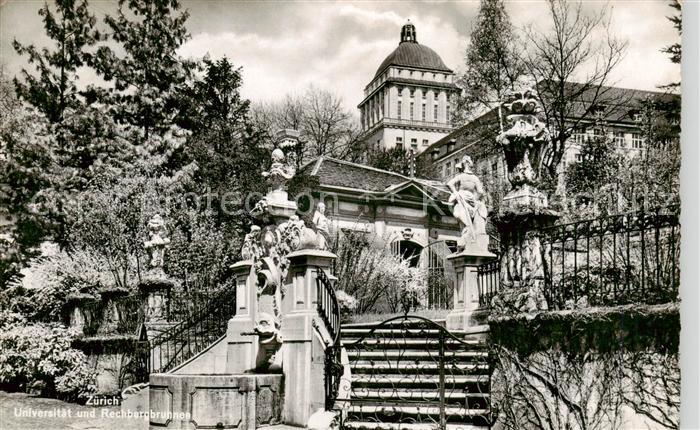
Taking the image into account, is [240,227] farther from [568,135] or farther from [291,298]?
[568,135]

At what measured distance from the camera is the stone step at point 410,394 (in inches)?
316

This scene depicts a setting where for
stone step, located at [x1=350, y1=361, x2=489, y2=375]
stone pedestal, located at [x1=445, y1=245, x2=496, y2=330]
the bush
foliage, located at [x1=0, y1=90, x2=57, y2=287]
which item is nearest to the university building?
stone pedestal, located at [x1=445, y1=245, x2=496, y2=330]

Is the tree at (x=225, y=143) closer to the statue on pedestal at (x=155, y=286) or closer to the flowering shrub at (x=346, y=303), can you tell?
A: the statue on pedestal at (x=155, y=286)

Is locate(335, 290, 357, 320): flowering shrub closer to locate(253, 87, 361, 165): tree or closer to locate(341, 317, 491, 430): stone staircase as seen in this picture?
locate(341, 317, 491, 430): stone staircase

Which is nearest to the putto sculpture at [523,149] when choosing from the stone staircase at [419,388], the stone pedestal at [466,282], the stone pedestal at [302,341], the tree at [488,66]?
the stone staircase at [419,388]

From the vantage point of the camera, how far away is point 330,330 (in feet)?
31.7

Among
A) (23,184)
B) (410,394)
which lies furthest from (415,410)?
(23,184)

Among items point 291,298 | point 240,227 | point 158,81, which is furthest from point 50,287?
point 158,81

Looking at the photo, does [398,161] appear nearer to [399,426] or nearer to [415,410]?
[415,410]

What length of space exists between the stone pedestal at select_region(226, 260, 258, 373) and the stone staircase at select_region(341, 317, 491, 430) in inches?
70.4

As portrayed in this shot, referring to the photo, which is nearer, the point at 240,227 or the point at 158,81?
the point at 240,227

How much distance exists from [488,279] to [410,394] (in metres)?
3.65

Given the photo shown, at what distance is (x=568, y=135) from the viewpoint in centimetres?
2202

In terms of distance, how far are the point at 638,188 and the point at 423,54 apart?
7994 millimetres
